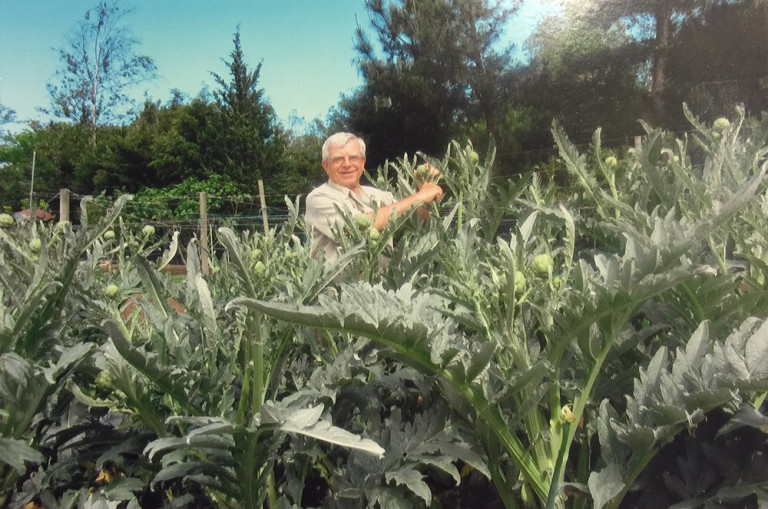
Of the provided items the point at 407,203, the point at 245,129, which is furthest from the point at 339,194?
the point at 245,129

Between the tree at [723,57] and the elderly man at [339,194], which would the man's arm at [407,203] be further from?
the tree at [723,57]

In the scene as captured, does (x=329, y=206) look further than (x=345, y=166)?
No

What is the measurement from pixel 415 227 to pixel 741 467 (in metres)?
0.70

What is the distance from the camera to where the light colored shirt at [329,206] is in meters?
1.45

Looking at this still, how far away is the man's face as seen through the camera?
5.41 feet

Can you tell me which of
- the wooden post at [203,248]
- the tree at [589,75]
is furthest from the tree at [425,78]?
the wooden post at [203,248]

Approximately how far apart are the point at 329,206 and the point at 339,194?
96 mm

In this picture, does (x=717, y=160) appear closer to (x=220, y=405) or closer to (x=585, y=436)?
(x=585, y=436)

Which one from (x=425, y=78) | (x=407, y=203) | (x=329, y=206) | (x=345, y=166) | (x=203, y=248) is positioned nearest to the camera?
(x=203, y=248)

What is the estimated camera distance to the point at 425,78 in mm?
7781

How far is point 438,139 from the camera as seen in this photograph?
25.2 ft

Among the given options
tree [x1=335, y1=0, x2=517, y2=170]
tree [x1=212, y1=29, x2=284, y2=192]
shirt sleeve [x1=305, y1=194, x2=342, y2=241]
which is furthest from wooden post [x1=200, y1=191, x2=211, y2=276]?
tree [x1=212, y1=29, x2=284, y2=192]

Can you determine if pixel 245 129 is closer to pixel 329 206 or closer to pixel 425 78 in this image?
pixel 425 78

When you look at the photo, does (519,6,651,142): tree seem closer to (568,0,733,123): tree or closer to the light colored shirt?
(568,0,733,123): tree
